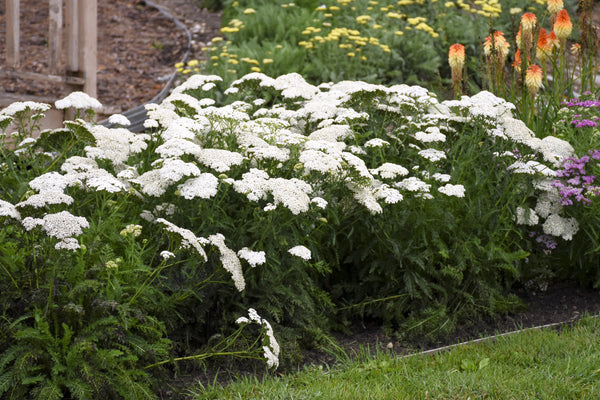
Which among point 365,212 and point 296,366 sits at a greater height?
point 365,212

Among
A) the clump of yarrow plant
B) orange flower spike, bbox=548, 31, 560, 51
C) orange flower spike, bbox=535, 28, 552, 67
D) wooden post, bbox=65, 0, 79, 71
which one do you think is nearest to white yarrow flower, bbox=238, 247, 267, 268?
the clump of yarrow plant

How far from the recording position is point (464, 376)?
11.9 ft

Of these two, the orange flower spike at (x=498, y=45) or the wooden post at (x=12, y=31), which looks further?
the wooden post at (x=12, y=31)

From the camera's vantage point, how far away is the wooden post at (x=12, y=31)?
7.56 metres

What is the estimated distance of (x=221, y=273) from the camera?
3.69 metres

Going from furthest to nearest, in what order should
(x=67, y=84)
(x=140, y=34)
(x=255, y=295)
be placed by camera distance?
(x=140, y=34)
(x=67, y=84)
(x=255, y=295)

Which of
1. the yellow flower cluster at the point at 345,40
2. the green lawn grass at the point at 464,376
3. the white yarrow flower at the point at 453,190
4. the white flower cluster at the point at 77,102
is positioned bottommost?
the green lawn grass at the point at 464,376

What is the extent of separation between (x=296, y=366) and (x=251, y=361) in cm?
26

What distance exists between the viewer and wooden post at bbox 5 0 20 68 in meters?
7.56

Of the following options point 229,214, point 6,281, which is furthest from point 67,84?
point 6,281

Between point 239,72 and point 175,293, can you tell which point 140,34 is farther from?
point 175,293

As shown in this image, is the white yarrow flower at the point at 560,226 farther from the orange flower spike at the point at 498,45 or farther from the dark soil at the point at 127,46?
the dark soil at the point at 127,46

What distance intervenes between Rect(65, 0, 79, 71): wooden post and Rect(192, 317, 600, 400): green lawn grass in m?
5.06

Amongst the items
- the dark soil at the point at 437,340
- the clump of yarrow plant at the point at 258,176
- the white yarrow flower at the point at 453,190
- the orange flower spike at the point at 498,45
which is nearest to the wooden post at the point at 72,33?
the clump of yarrow plant at the point at 258,176
